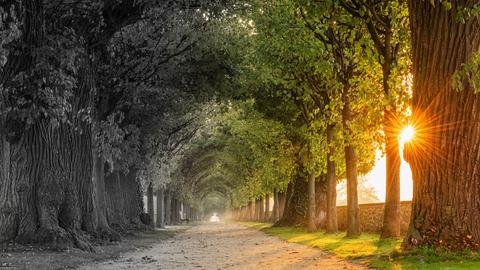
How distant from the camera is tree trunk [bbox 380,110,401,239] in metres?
21.5

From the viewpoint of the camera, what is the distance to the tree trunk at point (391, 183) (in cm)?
2153

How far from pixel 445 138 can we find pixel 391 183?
8.65m

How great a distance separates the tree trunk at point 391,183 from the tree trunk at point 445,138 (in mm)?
6610

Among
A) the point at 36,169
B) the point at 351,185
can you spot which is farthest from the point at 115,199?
the point at 36,169

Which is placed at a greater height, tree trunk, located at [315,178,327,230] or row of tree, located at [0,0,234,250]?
row of tree, located at [0,0,234,250]

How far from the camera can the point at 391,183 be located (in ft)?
73.8

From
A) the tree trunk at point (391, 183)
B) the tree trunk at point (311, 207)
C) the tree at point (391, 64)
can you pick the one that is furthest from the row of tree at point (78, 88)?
the tree trunk at point (311, 207)

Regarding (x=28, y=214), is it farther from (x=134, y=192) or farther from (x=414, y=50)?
(x=134, y=192)

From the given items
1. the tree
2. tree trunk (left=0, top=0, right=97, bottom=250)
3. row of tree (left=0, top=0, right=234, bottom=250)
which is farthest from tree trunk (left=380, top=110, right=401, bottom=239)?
tree trunk (left=0, top=0, right=97, bottom=250)

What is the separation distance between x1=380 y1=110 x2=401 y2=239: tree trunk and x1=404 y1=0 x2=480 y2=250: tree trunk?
6610 mm

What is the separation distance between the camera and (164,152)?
143 ft

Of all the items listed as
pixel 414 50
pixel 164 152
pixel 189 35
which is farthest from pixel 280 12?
pixel 164 152

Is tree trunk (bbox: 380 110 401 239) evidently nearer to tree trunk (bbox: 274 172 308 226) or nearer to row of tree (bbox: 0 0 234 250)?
row of tree (bbox: 0 0 234 250)

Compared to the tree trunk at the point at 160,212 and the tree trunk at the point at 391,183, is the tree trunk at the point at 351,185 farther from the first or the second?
the tree trunk at the point at 160,212
